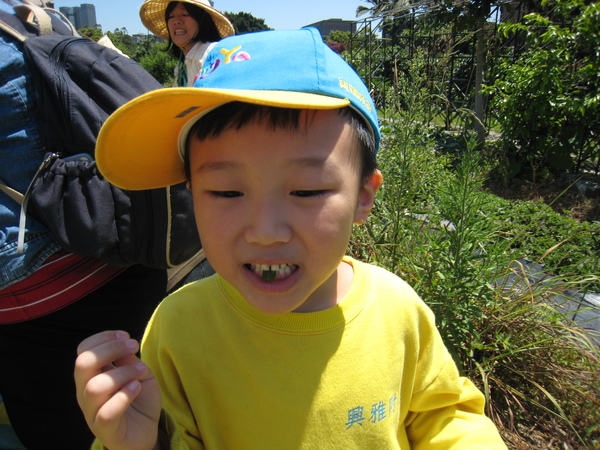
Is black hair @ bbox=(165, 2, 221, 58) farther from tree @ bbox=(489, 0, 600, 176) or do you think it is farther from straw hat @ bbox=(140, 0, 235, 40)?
tree @ bbox=(489, 0, 600, 176)

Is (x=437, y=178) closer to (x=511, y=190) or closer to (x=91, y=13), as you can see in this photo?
(x=511, y=190)

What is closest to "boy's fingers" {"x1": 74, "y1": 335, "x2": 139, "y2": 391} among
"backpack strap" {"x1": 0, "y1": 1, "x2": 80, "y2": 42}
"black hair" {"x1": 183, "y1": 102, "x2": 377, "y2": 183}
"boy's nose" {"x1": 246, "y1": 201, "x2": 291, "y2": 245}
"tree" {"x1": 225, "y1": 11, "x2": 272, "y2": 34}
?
"boy's nose" {"x1": 246, "y1": 201, "x2": 291, "y2": 245}

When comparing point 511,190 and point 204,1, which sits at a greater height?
point 204,1

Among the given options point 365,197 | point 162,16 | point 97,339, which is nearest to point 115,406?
point 97,339

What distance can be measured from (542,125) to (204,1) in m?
4.41

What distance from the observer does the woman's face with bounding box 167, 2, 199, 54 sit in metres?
3.89

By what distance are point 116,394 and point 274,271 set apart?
37 centimetres

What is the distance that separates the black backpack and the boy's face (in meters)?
0.45

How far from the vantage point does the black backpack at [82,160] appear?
49.6 inches

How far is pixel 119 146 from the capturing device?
3.38 feet

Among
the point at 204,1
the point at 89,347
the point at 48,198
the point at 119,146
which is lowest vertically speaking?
the point at 89,347

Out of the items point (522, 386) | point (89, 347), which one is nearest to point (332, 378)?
point (89, 347)

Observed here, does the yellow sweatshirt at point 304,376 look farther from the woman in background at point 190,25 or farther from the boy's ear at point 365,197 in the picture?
the woman in background at point 190,25

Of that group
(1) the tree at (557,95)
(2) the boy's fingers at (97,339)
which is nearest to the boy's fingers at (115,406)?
(2) the boy's fingers at (97,339)
